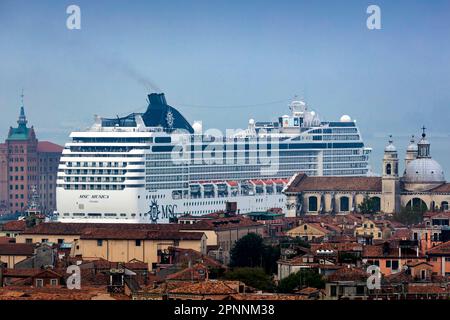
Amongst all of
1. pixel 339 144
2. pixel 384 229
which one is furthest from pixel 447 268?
pixel 339 144

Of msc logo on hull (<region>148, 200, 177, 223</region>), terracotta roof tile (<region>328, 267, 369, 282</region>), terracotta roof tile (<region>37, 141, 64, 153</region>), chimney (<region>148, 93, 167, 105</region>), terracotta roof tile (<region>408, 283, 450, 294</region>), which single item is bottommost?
msc logo on hull (<region>148, 200, 177, 223</region>)

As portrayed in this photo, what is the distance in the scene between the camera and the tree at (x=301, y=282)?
778 inches

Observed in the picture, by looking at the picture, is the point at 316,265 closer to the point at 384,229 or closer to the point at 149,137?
the point at 384,229

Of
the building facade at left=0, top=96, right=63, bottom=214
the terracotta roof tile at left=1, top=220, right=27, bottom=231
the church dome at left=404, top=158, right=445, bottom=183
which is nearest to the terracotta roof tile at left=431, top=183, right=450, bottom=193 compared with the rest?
the church dome at left=404, top=158, right=445, bottom=183

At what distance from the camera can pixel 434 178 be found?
6062cm

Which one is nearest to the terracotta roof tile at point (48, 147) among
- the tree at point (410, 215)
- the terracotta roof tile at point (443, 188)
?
the terracotta roof tile at point (443, 188)

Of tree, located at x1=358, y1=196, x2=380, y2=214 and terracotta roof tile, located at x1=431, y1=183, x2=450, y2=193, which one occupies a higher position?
terracotta roof tile, located at x1=431, y1=183, x2=450, y2=193

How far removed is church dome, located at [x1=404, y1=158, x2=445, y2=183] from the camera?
199 ft

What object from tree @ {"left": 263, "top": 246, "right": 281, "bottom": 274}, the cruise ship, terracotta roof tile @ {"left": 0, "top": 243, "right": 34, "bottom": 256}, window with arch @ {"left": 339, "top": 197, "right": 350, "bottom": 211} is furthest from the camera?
→ the cruise ship

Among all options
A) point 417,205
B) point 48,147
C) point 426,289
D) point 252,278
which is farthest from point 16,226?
point 48,147

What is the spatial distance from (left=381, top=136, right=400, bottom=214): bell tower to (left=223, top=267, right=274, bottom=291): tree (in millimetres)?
36698

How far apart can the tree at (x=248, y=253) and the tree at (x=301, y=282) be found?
19.8 ft

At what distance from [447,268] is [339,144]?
52973mm

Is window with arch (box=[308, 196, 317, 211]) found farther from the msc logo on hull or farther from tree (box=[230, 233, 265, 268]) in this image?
tree (box=[230, 233, 265, 268])
